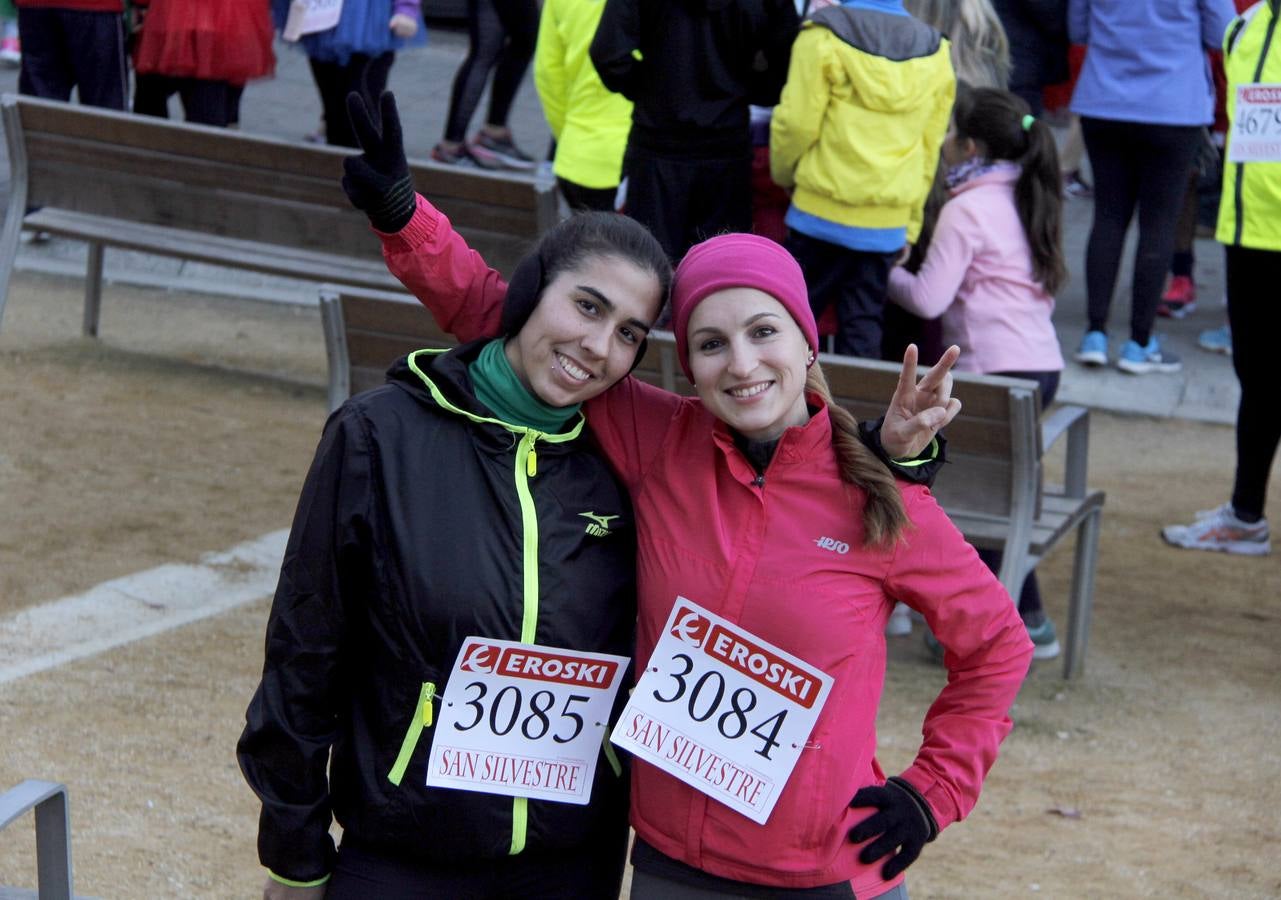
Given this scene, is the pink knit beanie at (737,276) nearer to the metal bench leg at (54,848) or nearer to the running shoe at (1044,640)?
the metal bench leg at (54,848)

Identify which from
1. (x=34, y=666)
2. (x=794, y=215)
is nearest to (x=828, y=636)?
(x=34, y=666)

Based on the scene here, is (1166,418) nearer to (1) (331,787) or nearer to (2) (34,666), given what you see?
(2) (34,666)

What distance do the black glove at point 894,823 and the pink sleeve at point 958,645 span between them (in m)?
0.03

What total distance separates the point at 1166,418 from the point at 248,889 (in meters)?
5.92

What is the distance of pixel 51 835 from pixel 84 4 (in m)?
6.68

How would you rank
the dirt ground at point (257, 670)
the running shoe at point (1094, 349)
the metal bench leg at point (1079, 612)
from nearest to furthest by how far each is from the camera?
the dirt ground at point (257, 670)
the metal bench leg at point (1079, 612)
the running shoe at point (1094, 349)

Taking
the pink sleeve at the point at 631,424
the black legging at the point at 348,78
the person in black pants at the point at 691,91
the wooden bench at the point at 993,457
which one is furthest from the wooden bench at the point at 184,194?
the pink sleeve at the point at 631,424

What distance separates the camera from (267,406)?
7496 mm

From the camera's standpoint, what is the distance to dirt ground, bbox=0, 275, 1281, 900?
4.13 m

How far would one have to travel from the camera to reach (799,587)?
2473mm

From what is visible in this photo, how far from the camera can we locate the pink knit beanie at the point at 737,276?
8.33ft

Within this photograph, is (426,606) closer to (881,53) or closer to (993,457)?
(993,457)

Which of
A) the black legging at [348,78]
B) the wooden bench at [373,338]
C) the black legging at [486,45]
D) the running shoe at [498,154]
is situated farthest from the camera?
the running shoe at [498,154]

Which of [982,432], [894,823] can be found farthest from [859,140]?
[894,823]
